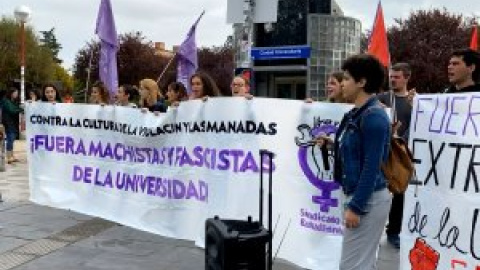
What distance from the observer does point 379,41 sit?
24.2 feet

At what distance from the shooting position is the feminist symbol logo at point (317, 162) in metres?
5.29

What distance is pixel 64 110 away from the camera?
301 inches

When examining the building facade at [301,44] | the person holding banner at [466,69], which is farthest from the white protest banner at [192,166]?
the building facade at [301,44]

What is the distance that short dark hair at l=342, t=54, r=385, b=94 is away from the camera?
3.70m

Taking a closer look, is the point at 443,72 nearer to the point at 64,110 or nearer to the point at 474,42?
the point at 474,42

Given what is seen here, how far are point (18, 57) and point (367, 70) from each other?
55141 millimetres

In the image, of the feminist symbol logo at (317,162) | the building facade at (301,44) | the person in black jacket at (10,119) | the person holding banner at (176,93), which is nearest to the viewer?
the feminist symbol logo at (317,162)

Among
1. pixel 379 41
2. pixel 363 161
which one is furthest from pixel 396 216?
pixel 363 161

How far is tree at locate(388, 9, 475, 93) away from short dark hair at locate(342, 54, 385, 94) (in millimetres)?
38234

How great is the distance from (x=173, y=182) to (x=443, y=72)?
121ft

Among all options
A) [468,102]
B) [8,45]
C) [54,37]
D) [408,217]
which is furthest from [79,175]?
[54,37]

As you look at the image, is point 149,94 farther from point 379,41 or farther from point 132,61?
point 132,61

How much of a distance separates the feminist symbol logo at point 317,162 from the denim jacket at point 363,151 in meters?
1.53

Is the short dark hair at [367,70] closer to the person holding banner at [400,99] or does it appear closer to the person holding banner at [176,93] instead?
the person holding banner at [400,99]
